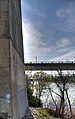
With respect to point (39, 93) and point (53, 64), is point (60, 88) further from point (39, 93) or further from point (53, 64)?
point (53, 64)

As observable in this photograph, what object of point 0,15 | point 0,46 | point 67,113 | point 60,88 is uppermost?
point 0,15

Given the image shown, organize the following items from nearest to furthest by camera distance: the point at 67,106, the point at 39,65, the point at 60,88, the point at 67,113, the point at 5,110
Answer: the point at 5,110
the point at 67,113
the point at 67,106
the point at 60,88
the point at 39,65

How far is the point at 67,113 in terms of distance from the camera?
18.9 metres

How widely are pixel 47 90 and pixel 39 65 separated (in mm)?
23122

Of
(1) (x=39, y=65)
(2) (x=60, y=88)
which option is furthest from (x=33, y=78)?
(1) (x=39, y=65)

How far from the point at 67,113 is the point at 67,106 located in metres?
2.63

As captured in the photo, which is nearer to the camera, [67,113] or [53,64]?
[67,113]

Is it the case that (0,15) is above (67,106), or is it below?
above

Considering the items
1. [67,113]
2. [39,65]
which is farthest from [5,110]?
[39,65]

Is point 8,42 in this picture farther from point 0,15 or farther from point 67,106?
point 67,106

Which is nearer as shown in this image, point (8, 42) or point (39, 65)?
point (8, 42)

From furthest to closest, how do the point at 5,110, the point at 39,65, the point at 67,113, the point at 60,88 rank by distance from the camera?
1. the point at 39,65
2. the point at 60,88
3. the point at 67,113
4. the point at 5,110

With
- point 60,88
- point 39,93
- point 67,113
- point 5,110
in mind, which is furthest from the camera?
point 39,93

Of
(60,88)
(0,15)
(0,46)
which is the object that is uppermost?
(0,15)
